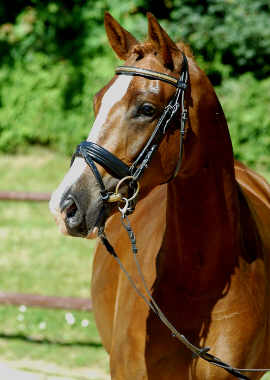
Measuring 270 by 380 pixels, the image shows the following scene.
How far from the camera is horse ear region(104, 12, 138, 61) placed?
7.68 feet

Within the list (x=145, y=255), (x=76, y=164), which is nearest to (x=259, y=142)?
(x=145, y=255)

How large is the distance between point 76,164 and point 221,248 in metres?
0.74

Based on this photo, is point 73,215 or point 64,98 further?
point 64,98

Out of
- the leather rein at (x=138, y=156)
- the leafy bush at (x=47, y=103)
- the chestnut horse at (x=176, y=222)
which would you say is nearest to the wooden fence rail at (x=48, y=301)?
the chestnut horse at (x=176, y=222)

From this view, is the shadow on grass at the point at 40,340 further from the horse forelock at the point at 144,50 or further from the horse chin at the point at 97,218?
the horse forelock at the point at 144,50

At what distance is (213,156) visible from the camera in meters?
2.37

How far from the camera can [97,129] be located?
2127 millimetres

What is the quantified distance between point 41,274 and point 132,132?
15.9 feet

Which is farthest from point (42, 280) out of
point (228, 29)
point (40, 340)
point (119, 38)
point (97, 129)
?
point (228, 29)

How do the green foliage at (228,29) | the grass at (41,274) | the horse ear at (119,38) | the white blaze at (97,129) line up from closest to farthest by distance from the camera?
the white blaze at (97,129) < the horse ear at (119,38) < the grass at (41,274) < the green foliage at (228,29)

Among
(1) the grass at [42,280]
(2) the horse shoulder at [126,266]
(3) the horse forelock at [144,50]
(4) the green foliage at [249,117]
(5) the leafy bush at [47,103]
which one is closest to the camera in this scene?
(3) the horse forelock at [144,50]

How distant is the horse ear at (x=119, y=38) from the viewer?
7.68 ft

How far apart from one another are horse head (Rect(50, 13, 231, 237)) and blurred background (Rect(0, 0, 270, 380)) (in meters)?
3.25

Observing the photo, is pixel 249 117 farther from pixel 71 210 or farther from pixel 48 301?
pixel 71 210
